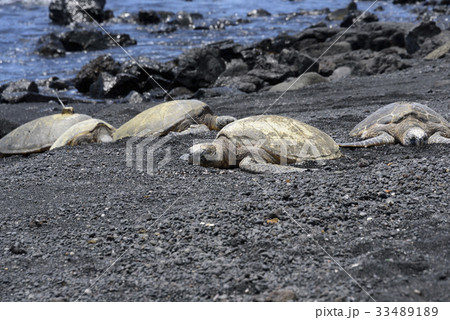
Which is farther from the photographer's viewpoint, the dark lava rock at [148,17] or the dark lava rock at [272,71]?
the dark lava rock at [148,17]

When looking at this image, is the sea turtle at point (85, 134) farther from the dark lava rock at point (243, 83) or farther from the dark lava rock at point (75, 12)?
the dark lava rock at point (75, 12)

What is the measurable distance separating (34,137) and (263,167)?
14.0 feet

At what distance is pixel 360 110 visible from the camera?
8.37 metres

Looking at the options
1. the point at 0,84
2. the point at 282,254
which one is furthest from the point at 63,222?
the point at 0,84

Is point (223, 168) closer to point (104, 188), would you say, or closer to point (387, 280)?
point (104, 188)

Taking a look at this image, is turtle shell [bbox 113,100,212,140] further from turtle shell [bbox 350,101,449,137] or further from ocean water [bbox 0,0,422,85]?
ocean water [bbox 0,0,422,85]

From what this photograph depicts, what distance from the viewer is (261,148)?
5414 millimetres

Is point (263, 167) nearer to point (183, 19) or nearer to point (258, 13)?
point (183, 19)

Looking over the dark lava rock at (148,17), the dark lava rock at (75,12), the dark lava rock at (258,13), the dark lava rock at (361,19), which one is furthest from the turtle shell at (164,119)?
the dark lava rock at (258,13)

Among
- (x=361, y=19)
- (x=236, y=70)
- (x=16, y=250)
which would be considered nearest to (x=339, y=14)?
(x=361, y=19)

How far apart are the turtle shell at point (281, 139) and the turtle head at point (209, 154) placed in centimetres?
21

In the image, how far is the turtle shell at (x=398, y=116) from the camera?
6.18 m

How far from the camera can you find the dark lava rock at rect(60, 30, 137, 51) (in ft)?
67.1

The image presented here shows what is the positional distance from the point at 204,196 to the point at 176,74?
969 cm
